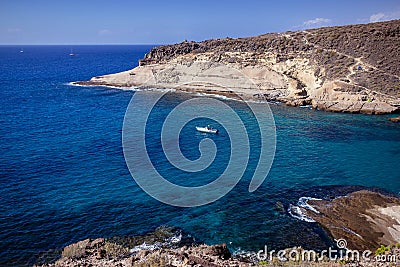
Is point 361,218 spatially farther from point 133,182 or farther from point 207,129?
point 207,129

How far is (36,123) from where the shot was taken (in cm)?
4816

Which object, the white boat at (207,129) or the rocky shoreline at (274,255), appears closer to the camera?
the rocky shoreline at (274,255)

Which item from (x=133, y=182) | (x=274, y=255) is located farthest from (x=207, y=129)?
(x=274, y=255)

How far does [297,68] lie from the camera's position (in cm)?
7181

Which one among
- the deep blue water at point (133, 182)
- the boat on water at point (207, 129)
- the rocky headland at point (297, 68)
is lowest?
the deep blue water at point (133, 182)

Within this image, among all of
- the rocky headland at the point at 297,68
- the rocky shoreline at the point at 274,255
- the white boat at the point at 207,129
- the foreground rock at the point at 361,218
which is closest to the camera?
the rocky shoreline at the point at 274,255

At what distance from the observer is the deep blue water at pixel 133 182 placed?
2266 cm

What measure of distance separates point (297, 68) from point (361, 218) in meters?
52.1

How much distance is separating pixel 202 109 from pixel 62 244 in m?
40.2

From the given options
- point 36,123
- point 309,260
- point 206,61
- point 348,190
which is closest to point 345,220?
point 348,190

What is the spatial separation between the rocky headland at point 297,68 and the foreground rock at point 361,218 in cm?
3253

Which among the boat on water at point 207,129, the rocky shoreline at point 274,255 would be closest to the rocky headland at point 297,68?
the boat on water at point 207,129

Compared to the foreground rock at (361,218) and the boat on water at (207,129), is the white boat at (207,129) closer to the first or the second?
the boat on water at (207,129)

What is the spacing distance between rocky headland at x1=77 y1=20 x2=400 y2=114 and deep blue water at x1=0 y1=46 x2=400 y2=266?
7666mm
